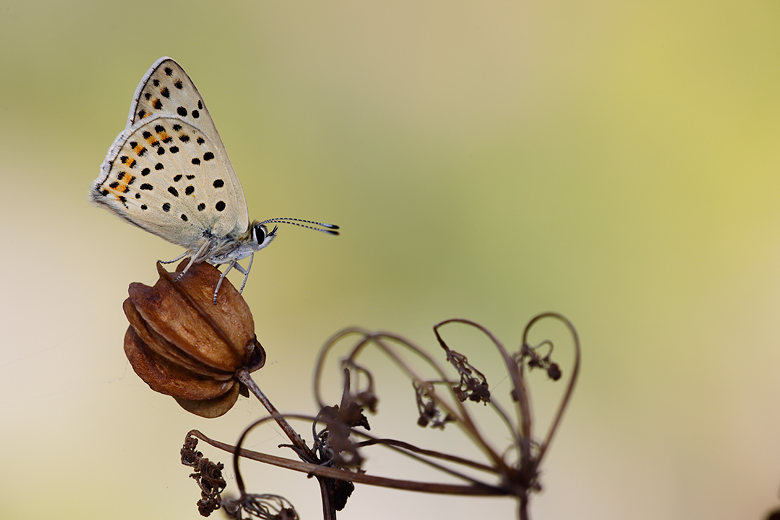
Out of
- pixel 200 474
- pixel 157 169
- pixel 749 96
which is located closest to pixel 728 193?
pixel 749 96

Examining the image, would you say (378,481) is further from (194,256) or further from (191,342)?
(194,256)

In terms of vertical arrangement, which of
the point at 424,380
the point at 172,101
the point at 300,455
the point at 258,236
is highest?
the point at 172,101

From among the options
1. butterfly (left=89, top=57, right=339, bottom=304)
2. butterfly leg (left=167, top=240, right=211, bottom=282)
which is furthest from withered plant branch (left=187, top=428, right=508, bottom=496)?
butterfly (left=89, top=57, right=339, bottom=304)

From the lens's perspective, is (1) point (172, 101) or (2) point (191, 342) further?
(1) point (172, 101)

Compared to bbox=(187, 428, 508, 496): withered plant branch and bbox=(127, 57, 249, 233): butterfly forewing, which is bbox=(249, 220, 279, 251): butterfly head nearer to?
bbox=(127, 57, 249, 233): butterfly forewing

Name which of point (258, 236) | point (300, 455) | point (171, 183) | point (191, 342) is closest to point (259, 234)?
point (258, 236)

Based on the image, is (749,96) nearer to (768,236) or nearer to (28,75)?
(768,236)

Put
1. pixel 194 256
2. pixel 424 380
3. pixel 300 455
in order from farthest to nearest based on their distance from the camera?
pixel 194 256 → pixel 300 455 → pixel 424 380
